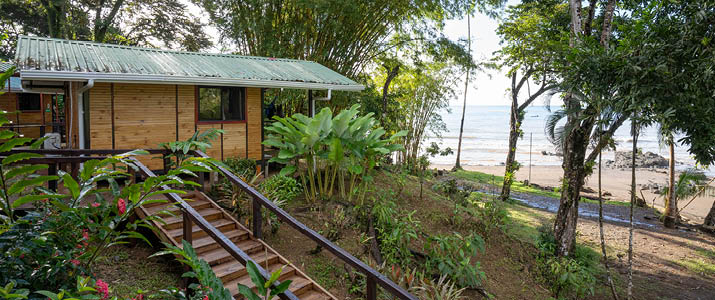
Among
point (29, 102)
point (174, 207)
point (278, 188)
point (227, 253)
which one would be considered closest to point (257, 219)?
point (227, 253)

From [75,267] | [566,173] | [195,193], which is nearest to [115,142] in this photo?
[195,193]

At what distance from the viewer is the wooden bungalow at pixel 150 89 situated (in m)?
6.66

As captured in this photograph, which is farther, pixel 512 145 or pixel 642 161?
pixel 642 161

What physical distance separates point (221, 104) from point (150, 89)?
1.40m

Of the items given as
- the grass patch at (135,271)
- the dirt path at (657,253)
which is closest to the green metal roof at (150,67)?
the grass patch at (135,271)

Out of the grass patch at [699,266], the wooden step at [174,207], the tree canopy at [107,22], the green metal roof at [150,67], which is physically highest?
the tree canopy at [107,22]

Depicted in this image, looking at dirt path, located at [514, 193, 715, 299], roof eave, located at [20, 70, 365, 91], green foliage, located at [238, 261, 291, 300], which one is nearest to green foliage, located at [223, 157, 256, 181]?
roof eave, located at [20, 70, 365, 91]

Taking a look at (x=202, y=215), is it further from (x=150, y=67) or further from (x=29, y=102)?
(x=29, y=102)

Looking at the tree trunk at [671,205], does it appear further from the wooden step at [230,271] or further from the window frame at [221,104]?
the wooden step at [230,271]

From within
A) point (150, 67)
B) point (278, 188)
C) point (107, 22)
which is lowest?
point (278, 188)

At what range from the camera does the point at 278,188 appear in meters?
7.44

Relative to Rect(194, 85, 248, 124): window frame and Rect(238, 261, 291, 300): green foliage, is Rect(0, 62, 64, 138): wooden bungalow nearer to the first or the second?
Rect(194, 85, 248, 124): window frame

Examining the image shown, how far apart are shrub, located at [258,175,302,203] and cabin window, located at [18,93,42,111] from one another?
988 cm

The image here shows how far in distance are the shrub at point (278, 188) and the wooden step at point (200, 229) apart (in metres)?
1.00
